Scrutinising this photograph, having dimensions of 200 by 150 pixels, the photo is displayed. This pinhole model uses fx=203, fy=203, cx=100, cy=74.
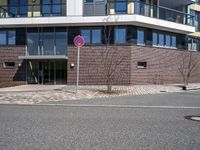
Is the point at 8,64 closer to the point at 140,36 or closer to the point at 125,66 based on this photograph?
the point at 125,66

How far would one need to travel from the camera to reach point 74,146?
4.43 metres

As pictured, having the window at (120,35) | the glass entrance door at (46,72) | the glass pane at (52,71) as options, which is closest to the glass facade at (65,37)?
the window at (120,35)

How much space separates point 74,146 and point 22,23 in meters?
18.0

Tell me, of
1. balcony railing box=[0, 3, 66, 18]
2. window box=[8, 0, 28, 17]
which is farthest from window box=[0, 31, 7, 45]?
window box=[8, 0, 28, 17]

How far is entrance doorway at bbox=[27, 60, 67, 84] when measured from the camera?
20.6 metres

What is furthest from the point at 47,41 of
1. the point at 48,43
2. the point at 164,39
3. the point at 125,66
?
the point at 164,39

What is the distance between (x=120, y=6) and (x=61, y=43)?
6.83 metres

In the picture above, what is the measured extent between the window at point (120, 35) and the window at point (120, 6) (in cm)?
176

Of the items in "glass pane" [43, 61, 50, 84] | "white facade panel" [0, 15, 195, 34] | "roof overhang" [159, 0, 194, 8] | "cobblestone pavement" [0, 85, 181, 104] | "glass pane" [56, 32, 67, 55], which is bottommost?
"cobblestone pavement" [0, 85, 181, 104]

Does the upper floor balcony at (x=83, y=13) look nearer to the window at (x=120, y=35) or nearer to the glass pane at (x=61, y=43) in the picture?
the window at (x=120, y=35)

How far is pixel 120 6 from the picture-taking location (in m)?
19.7

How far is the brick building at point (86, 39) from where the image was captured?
19.4 m

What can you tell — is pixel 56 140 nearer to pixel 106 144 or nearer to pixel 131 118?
pixel 106 144

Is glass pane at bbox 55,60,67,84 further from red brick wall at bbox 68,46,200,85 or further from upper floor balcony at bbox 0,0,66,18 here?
upper floor balcony at bbox 0,0,66,18
